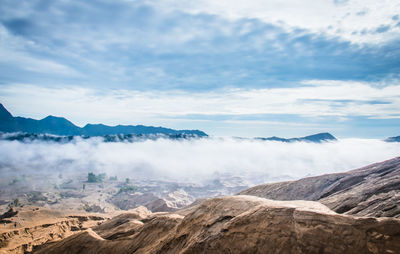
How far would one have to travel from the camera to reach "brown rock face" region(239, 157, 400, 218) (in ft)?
89.4

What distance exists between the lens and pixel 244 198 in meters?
20.0

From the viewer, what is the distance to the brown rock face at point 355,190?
89.4 feet

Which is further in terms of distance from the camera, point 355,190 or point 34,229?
point 34,229

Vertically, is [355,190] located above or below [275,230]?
below

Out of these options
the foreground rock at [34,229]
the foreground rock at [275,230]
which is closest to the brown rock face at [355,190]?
the foreground rock at [275,230]

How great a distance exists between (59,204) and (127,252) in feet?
625

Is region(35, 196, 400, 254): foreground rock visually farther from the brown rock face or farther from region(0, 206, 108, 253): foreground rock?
region(0, 206, 108, 253): foreground rock

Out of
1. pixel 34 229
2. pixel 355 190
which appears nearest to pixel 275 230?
pixel 355 190

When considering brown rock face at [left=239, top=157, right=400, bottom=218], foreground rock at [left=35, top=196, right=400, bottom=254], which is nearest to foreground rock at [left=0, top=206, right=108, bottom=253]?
foreground rock at [left=35, top=196, right=400, bottom=254]

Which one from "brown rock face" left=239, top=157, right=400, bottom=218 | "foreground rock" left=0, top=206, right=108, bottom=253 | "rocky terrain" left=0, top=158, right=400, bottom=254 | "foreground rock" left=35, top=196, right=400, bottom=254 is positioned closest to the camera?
"foreground rock" left=35, top=196, right=400, bottom=254

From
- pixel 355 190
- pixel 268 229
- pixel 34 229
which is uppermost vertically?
pixel 268 229

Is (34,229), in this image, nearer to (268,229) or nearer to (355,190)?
(268,229)

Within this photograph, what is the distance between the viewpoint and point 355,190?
3862cm

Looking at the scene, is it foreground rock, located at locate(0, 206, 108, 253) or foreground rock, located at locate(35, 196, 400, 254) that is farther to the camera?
foreground rock, located at locate(0, 206, 108, 253)
